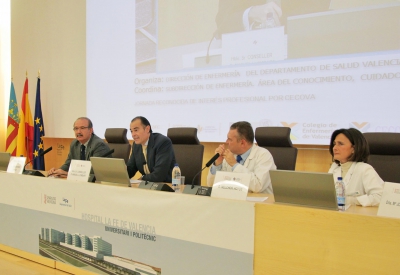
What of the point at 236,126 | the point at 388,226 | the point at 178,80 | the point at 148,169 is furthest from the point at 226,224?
the point at 178,80

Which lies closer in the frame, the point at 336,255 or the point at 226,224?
the point at 336,255

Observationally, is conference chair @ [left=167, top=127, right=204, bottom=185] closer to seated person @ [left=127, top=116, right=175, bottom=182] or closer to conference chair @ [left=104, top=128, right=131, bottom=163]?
seated person @ [left=127, top=116, right=175, bottom=182]

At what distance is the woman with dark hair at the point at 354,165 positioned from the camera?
205 centimetres

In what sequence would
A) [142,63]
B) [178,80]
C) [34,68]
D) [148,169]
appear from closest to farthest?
1. [148,169]
2. [178,80]
3. [142,63]
4. [34,68]

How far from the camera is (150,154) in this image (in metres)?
3.20

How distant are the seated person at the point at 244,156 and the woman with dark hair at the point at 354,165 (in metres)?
0.43

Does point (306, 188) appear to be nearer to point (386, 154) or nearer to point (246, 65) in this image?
point (386, 154)

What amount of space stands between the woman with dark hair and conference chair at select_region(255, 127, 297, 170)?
616mm

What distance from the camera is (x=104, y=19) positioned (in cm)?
508

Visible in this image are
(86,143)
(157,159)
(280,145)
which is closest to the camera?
(280,145)

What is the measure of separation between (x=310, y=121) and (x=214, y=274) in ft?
7.44

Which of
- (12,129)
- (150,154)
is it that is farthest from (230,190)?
(12,129)

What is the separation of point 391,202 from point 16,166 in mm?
2442

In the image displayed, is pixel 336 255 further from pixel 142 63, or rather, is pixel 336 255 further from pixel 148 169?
pixel 142 63
